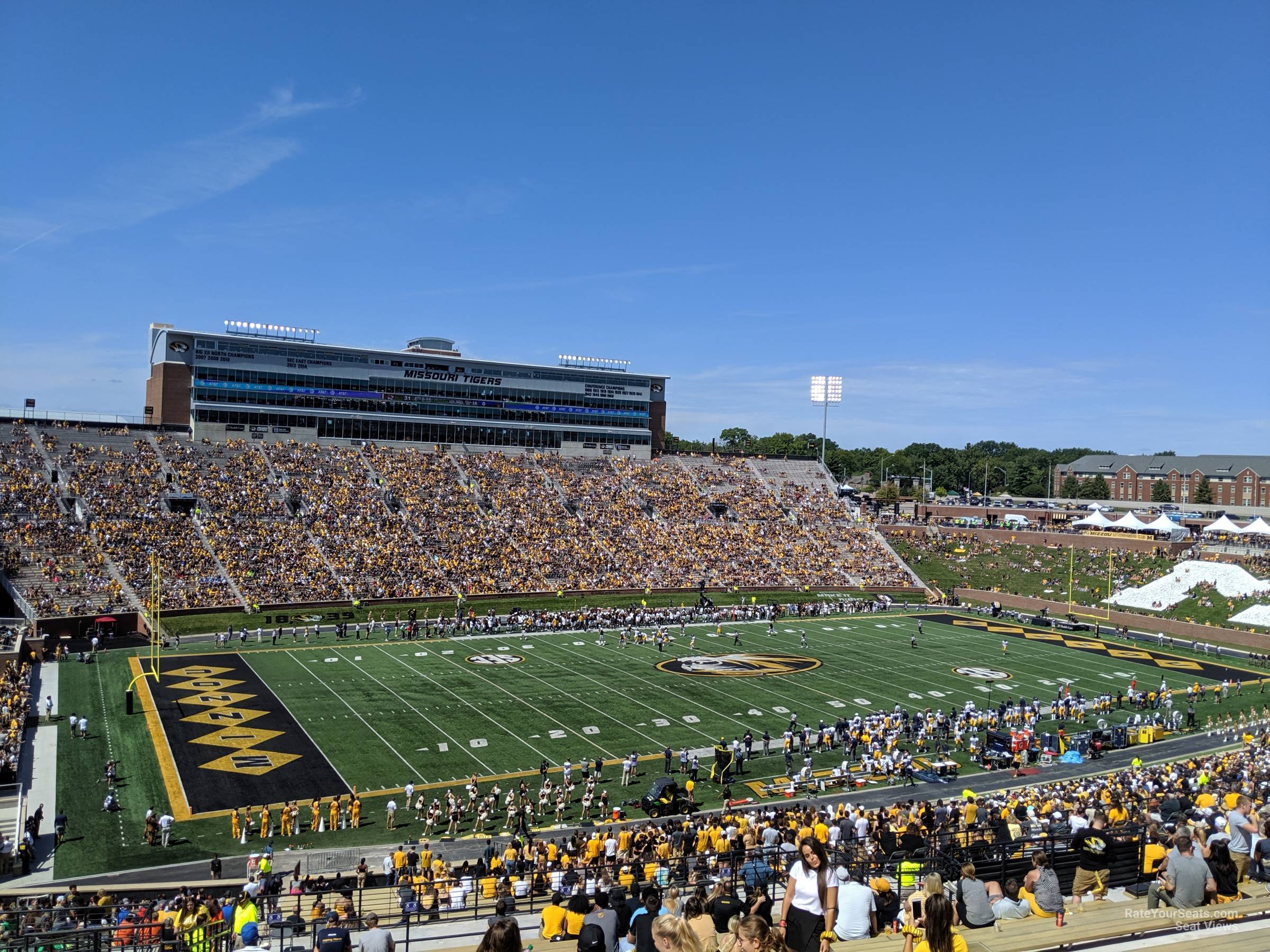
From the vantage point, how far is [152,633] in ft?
132

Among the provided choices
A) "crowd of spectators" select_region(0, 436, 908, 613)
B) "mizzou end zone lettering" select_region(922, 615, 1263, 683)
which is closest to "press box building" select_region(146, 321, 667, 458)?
"crowd of spectators" select_region(0, 436, 908, 613)

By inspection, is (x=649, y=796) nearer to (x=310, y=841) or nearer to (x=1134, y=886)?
(x=310, y=841)

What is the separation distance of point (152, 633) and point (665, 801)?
26.6 m

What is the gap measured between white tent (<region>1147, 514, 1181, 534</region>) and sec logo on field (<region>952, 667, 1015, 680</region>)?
1549 inches

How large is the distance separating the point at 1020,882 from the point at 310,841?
1648 centimetres

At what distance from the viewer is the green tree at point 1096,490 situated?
4995 inches

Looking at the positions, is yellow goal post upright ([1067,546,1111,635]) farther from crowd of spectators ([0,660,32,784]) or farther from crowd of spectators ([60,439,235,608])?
crowd of spectators ([0,660,32,784])

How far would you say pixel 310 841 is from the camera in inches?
874

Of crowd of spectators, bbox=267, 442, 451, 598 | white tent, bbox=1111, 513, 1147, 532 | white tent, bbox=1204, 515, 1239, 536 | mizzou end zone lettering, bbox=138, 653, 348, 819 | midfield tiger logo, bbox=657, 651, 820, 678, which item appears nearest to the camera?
mizzou end zone lettering, bbox=138, 653, 348, 819

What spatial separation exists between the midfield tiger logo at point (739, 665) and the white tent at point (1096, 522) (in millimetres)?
44166

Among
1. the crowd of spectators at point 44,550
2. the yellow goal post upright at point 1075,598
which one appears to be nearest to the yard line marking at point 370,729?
the crowd of spectators at point 44,550

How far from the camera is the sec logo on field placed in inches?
1580

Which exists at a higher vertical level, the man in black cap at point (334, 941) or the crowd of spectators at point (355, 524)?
the crowd of spectators at point (355, 524)

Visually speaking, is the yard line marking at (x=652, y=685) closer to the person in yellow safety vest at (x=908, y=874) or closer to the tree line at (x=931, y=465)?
the person in yellow safety vest at (x=908, y=874)
